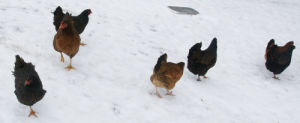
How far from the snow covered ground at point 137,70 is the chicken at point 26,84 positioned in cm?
41

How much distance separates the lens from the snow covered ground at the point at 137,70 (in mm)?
4512

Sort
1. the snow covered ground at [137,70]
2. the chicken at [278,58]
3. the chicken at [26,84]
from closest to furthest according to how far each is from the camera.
A: the chicken at [26,84]
the snow covered ground at [137,70]
the chicken at [278,58]

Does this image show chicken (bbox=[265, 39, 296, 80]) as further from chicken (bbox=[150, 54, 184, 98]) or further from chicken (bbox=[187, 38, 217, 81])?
chicken (bbox=[150, 54, 184, 98])

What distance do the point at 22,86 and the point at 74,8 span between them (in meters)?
5.19

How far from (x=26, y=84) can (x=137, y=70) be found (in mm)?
2763

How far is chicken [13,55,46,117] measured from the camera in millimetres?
3584

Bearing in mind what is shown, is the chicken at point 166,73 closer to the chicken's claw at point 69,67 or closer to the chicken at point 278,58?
the chicken's claw at point 69,67

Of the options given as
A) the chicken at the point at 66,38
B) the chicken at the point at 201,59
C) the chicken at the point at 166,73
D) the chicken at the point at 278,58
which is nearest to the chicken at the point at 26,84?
the chicken at the point at 66,38

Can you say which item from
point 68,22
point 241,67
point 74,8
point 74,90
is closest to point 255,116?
point 241,67

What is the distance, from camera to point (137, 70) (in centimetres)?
591

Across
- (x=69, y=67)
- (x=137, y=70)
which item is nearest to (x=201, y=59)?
(x=137, y=70)

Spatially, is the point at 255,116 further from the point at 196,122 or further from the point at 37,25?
the point at 37,25

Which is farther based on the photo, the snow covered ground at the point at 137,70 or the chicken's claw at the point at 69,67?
the chicken's claw at the point at 69,67

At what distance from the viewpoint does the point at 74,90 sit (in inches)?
185
